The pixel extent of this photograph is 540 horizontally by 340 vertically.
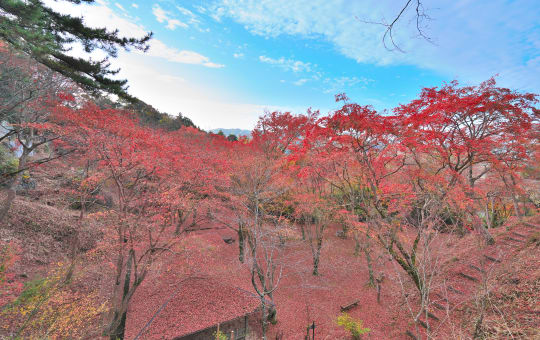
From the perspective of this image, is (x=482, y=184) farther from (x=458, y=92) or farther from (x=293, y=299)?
(x=293, y=299)

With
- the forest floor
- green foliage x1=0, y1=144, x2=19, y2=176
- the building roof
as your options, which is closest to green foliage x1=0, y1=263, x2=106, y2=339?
the forest floor

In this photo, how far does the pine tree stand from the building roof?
317 inches

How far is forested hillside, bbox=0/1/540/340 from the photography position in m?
6.62

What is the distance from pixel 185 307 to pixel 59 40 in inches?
404

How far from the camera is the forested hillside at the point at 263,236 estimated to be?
6.62m

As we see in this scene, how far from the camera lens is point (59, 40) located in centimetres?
600

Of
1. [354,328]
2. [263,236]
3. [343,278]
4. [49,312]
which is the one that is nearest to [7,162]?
[49,312]

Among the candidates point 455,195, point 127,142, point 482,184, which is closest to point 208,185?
point 127,142

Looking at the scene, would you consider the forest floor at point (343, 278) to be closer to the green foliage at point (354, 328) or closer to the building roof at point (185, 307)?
the building roof at point (185, 307)

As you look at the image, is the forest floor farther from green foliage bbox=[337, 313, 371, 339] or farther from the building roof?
green foliage bbox=[337, 313, 371, 339]

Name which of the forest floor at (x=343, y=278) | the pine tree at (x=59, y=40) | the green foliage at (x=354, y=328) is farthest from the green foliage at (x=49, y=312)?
the green foliage at (x=354, y=328)

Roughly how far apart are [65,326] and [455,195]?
47.3 ft

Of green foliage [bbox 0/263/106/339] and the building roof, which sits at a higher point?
green foliage [bbox 0/263/106/339]

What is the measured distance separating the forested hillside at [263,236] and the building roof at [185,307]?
0.06 m
